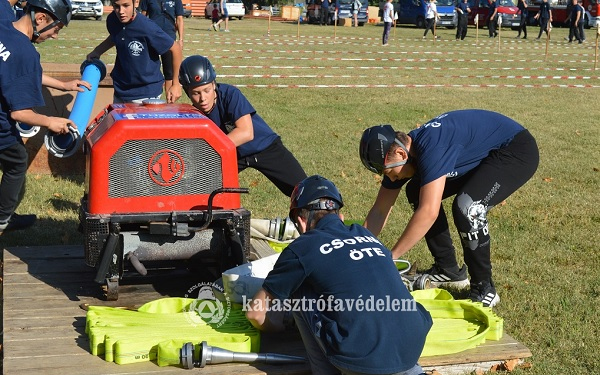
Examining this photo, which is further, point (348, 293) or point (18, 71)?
point (18, 71)

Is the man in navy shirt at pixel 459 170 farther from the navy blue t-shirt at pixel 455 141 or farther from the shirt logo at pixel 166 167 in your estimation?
the shirt logo at pixel 166 167

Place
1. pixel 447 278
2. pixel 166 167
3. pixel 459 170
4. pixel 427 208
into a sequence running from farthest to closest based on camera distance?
pixel 447 278 → pixel 459 170 → pixel 166 167 → pixel 427 208

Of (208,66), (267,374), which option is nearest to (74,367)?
(267,374)

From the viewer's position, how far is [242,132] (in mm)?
6156

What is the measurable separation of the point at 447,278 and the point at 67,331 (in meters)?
2.74

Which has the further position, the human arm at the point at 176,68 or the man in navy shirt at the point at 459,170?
the human arm at the point at 176,68

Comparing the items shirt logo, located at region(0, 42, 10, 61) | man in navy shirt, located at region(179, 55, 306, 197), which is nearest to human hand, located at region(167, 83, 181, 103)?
man in navy shirt, located at region(179, 55, 306, 197)

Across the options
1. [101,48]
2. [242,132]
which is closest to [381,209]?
[242,132]

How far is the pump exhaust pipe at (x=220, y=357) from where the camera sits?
4.54 m

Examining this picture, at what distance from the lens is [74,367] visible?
453cm

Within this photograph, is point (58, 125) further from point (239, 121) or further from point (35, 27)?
point (239, 121)

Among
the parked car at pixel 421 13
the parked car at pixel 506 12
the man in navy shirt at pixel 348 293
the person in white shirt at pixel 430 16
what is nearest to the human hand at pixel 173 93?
the man in navy shirt at pixel 348 293

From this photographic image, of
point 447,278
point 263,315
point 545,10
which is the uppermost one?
point 263,315

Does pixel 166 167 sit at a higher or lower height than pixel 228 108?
lower
